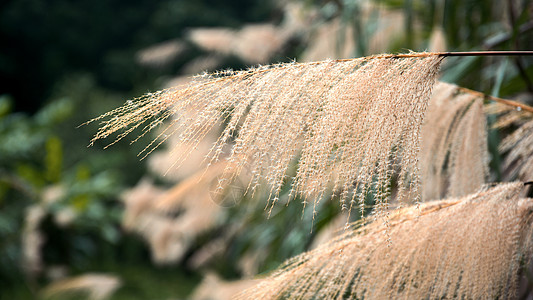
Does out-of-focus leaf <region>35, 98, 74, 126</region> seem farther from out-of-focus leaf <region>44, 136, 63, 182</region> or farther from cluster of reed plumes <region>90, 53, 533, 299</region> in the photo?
cluster of reed plumes <region>90, 53, 533, 299</region>

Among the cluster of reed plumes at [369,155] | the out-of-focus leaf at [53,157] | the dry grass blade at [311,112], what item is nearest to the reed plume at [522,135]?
the cluster of reed plumes at [369,155]

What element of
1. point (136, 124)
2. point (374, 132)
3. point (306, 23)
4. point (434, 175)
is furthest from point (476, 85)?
point (306, 23)

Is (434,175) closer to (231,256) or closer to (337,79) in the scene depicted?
(337,79)

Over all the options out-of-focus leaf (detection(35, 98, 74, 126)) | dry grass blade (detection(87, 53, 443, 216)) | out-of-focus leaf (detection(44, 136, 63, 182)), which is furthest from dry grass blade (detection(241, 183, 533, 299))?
out-of-focus leaf (detection(35, 98, 74, 126))

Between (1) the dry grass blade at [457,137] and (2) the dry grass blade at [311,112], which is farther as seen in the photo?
(1) the dry grass blade at [457,137]

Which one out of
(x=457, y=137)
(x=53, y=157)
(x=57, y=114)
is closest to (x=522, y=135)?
(x=457, y=137)

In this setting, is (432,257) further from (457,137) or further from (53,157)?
(53,157)

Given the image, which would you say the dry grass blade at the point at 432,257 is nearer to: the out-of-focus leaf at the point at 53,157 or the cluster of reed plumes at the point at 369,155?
the cluster of reed plumes at the point at 369,155
